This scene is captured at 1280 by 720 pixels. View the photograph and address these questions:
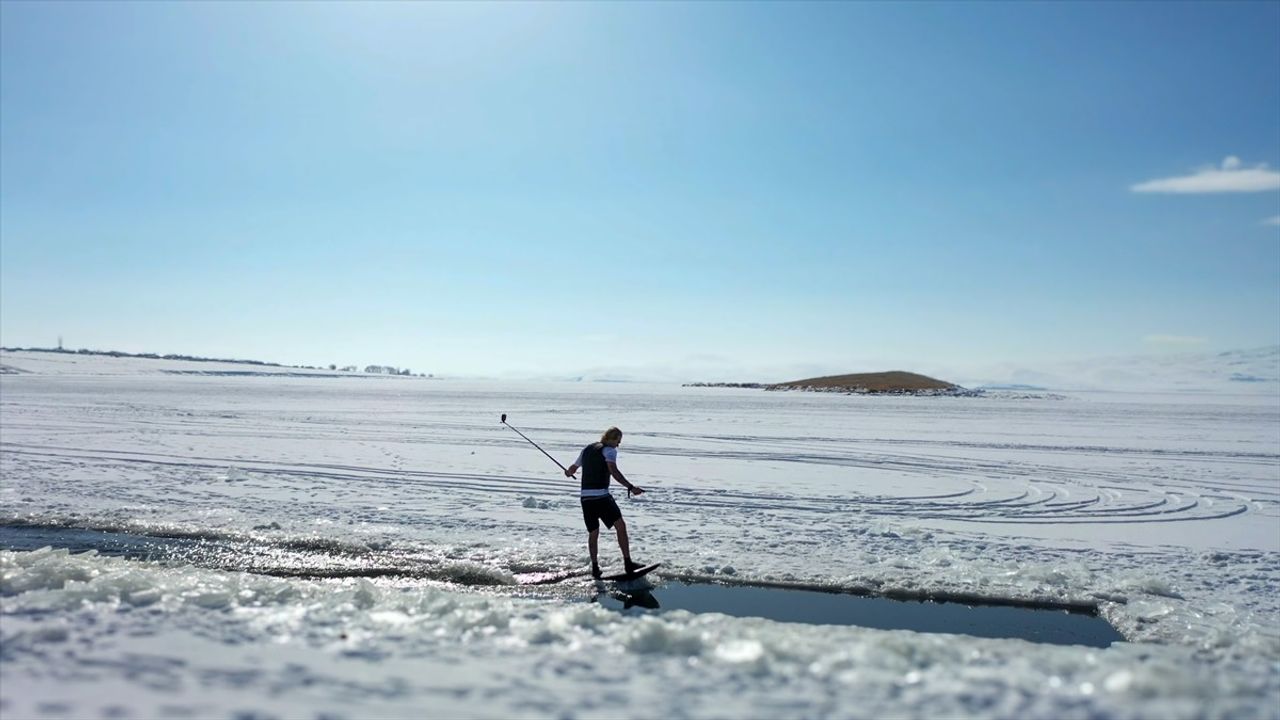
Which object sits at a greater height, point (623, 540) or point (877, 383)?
point (877, 383)

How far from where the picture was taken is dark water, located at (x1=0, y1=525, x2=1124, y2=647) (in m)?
6.86

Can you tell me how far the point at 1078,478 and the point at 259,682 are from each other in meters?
15.2

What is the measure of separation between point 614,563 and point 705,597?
1543mm

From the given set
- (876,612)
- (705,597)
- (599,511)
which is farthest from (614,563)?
(876,612)

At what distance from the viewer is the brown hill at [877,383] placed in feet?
200

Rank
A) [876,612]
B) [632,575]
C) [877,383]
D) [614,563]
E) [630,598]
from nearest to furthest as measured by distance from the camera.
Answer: [876,612] → [630,598] → [632,575] → [614,563] → [877,383]

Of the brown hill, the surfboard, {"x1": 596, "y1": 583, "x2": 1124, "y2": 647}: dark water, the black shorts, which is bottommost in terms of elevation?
{"x1": 596, "y1": 583, "x2": 1124, "y2": 647}: dark water

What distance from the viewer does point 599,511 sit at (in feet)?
27.4

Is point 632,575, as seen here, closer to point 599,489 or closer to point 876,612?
point 599,489

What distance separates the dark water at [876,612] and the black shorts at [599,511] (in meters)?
0.90

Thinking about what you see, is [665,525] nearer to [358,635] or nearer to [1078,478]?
[358,635]

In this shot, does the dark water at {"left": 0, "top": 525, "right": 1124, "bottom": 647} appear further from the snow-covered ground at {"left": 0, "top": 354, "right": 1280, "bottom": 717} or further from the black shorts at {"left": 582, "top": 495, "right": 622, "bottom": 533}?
the black shorts at {"left": 582, "top": 495, "right": 622, "bottom": 533}

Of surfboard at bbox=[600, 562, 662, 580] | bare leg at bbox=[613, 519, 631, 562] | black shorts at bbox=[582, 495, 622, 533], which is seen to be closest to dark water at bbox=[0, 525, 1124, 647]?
surfboard at bbox=[600, 562, 662, 580]

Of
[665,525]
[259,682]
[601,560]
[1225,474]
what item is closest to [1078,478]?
[1225,474]
